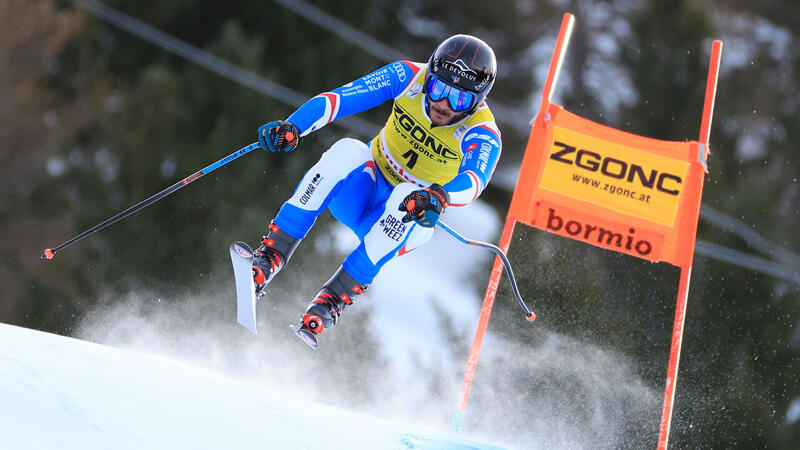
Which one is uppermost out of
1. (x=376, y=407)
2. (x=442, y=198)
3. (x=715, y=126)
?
(x=715, y=126)

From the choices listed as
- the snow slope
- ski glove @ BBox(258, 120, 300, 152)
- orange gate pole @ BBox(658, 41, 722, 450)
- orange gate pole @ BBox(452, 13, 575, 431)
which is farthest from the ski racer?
orange gate pole @ BBox(658, 41, 722, 450)

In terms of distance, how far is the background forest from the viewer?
978 centimetres

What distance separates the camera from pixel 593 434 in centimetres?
664

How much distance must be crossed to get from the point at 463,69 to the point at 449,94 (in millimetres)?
132

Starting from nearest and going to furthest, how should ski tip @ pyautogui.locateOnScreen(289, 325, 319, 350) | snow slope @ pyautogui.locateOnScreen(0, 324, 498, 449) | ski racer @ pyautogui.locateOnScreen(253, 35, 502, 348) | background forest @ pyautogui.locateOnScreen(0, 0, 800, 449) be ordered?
snow slope @ pyautogui.locateOnScreen(0, 324, 498, 449) < ski tip @ pyautogui.locateOnScreen(289, 325, 319, 350) < ski racer @ pyautogui.locateOnScreen(253, 35, 502, 348) < background forest @ pyautogui.locateOnScreen(0, 0, 800, 449)

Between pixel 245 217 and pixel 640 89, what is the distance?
6612 mm

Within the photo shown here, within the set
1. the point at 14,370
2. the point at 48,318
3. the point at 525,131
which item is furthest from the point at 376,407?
the point at 525,131

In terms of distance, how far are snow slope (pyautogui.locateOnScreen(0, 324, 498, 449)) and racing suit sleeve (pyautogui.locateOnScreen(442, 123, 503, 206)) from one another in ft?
3.61

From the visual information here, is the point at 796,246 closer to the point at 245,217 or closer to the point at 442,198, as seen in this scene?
the point at 245,217

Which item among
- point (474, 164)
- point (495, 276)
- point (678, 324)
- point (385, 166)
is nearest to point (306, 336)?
point (385, 166)

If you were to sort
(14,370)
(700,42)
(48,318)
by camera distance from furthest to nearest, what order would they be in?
(700,42), (48,318), (14,370)

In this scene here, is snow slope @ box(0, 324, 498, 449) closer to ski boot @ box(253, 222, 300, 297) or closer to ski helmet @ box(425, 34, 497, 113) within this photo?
ski boot @ box(253, 222, 300, 297)

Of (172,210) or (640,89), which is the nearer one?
(172,210)

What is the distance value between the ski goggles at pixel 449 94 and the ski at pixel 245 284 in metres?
1.13
